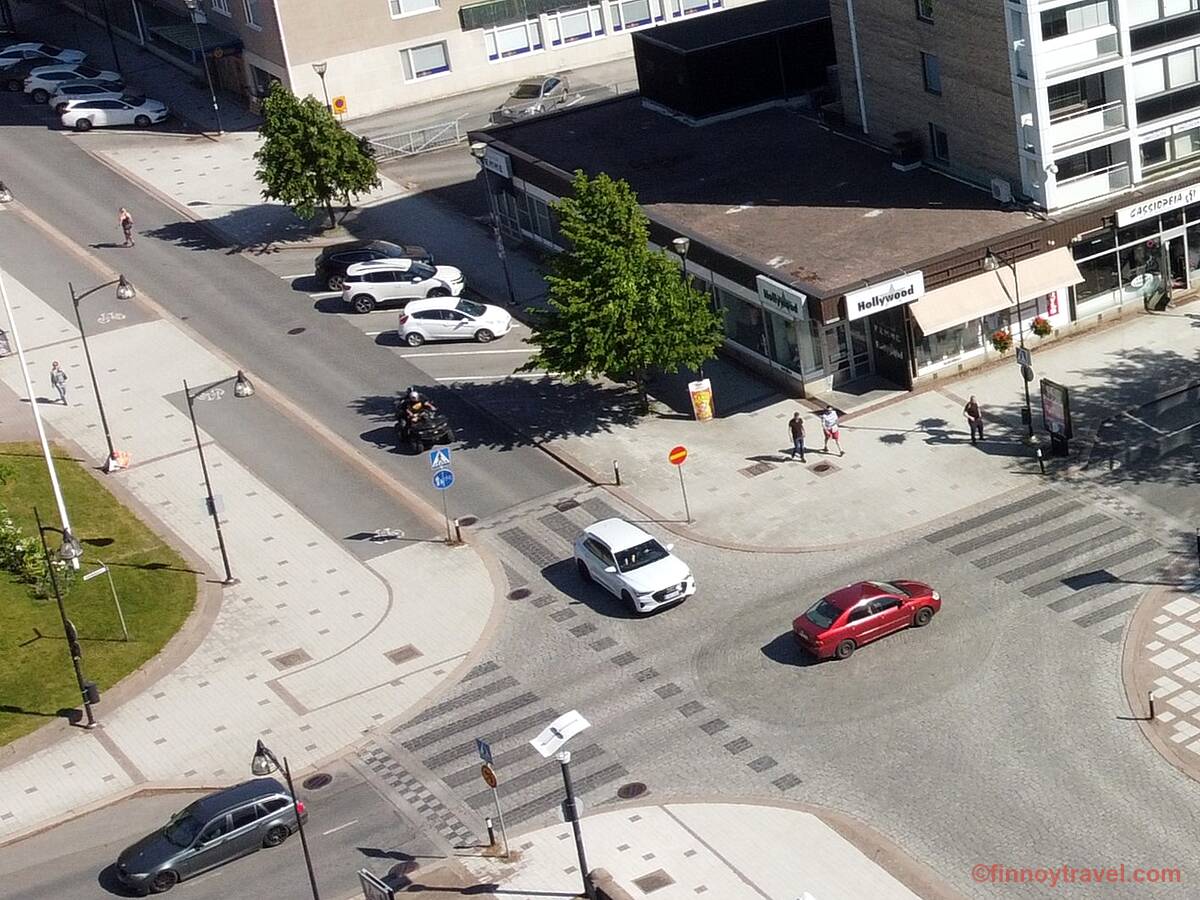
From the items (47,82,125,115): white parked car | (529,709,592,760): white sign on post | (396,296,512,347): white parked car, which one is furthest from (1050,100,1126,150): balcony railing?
(47,82,125,115): white parked car

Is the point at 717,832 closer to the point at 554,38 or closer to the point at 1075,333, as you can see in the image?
the point at 1075,333

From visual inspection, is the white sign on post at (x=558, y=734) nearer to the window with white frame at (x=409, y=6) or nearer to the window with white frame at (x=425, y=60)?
the window with white frame at (x=409, y=6)

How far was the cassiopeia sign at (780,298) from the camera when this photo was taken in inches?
2352

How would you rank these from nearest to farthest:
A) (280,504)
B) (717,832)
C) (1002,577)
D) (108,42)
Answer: (717,832) < (1002,577) < (280,504) < (108,42)

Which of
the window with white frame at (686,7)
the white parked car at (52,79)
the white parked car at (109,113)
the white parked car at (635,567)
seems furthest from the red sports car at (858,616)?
the white parked car at (52,79)

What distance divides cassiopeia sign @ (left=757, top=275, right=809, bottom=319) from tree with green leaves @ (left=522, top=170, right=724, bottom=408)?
1.83 meters

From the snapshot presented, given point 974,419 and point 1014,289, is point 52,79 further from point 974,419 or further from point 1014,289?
point 974,419

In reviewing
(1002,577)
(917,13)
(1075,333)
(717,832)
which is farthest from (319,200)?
(717,832)

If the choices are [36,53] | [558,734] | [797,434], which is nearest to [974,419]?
[797,434]

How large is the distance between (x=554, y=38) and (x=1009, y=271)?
40925mm

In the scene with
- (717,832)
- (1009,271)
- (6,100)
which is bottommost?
(717,832)

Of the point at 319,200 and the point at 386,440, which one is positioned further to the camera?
the point at 319,200

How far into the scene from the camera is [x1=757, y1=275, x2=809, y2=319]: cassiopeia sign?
2352 inches

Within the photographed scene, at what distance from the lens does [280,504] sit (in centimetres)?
5978
